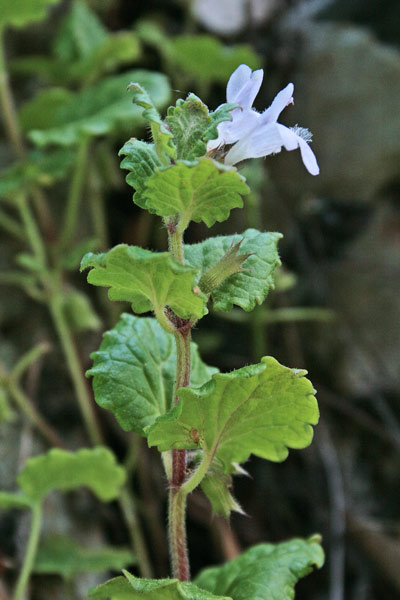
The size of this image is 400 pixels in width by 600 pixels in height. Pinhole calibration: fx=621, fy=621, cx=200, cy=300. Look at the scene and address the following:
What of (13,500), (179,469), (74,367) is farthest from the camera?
(74,367)

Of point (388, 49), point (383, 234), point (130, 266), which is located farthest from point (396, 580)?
point (388, 49)

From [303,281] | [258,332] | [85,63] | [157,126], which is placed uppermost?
[85,63]

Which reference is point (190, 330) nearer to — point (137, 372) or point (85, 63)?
point (137, 372)

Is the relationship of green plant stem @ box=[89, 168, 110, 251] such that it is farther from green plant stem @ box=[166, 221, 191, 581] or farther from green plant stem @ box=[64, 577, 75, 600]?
green plant stem @ box=[166, 221, 191, 581]

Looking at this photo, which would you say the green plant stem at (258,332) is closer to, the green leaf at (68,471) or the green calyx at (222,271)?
the green leaf at (68,471)

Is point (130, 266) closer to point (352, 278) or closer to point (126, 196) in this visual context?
point (352, 278)

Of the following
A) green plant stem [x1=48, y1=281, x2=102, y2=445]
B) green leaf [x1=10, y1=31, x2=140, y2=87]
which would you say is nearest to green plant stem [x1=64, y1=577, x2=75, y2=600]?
green plant stem [x1=48, y1=281, x2=102, y2=445]

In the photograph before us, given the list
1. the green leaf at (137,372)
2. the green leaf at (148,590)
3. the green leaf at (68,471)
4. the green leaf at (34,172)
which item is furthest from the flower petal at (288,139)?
the green leaf at (34,172)

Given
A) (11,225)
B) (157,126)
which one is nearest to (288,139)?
(157,126)
